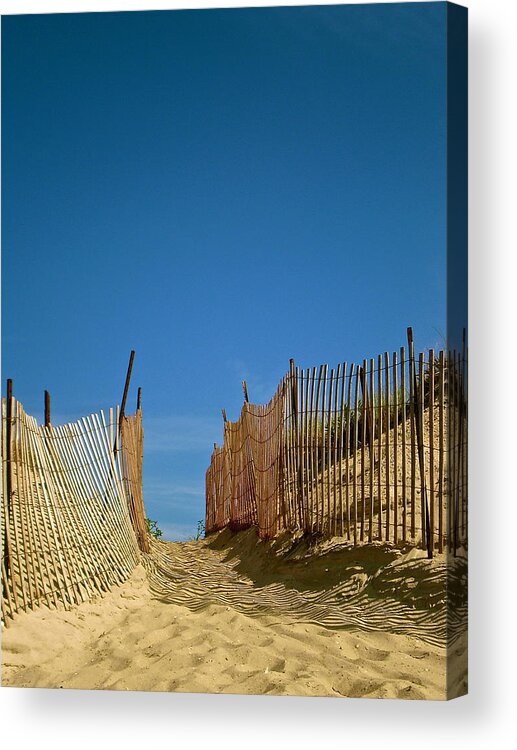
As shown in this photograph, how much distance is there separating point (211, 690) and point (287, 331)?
5.49 ft

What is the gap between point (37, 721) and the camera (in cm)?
489

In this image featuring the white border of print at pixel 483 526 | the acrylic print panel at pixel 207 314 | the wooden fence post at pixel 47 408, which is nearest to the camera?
the white border of print at pixel 483 526

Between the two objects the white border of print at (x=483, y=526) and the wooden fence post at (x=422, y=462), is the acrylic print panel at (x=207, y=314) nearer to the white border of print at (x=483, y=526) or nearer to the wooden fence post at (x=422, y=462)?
the wooden fence post at (x=422, y=462)

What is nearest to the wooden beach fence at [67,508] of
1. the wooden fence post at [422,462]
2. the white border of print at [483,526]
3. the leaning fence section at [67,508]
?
the leaning fence section at [67,508]

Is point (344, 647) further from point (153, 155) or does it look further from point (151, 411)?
point (153, 155)

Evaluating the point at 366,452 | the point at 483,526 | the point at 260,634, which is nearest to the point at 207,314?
the point at 366,452

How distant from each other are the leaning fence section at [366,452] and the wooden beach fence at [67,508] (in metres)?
0.61

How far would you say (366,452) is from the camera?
17.5 feet

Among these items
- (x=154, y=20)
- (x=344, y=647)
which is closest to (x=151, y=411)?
(x=344, y=647)

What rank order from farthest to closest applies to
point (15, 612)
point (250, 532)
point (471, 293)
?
point (250, 532)
point (15, 612)
point (471, 293)

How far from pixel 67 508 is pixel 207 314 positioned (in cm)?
119

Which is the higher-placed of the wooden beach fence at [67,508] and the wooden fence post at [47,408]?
the wooden fence post at [47,408]

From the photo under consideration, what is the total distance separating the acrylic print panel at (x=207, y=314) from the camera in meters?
4.70

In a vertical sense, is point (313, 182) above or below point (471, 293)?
above
